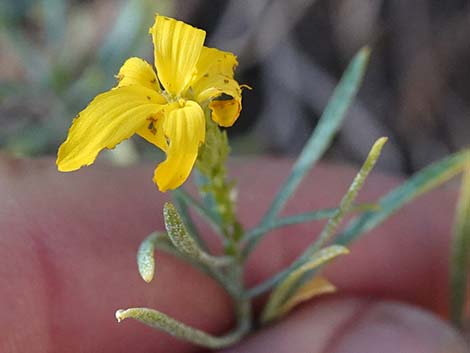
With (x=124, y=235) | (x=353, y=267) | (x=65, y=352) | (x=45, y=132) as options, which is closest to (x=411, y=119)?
(x=353, y=267)

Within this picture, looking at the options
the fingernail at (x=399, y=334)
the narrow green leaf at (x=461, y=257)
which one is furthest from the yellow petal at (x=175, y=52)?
the fingernail at (x=399, y=334)

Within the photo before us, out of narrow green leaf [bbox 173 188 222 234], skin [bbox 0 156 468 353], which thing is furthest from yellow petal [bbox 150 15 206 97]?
skin [bbox 0 156 468 353]

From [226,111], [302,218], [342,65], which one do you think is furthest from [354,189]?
[342,65]

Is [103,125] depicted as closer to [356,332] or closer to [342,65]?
[356,332]

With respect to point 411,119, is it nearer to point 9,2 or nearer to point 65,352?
point 9,2

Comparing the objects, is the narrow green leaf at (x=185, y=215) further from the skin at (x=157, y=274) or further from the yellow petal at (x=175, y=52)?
the yellow petal at (x=175, y=52)
